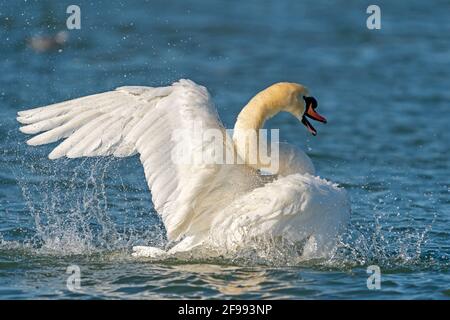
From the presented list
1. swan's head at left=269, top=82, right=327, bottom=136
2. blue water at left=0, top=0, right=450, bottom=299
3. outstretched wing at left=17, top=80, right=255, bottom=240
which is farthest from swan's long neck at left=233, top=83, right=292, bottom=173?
blue water at left=0, top=0, right=450, bottom=299

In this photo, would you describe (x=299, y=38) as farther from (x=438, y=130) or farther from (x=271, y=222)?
(x=271, y=222)

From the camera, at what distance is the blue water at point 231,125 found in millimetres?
9742

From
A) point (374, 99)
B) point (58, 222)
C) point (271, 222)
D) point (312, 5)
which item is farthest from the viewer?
point (312, 5)

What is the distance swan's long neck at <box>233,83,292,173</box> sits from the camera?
9547 mm

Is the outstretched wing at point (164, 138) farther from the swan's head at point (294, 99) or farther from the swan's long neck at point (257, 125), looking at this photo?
the swan's head at point (294, 99)

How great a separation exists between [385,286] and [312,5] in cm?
1807

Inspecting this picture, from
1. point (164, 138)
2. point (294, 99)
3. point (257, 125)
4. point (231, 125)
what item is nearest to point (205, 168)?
point (164, 138)

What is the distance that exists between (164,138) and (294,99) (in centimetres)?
129

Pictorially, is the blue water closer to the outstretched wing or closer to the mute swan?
the mute swan

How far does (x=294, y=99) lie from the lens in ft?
33.4

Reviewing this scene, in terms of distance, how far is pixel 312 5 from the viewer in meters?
27.1

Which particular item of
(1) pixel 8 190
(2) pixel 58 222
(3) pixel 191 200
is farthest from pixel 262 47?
(3) pixel 191 200

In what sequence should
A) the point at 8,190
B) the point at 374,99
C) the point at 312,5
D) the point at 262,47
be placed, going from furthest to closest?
1. the point at 312,5
2. the point at 262,47
3. the point at 374,99
4. the point at 8,190

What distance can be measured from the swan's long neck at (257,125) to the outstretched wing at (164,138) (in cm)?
14
